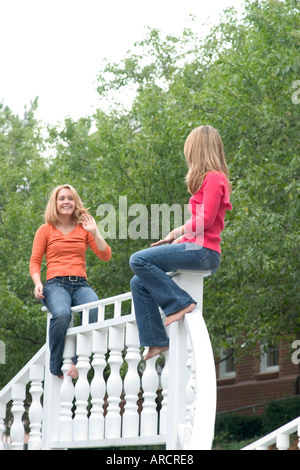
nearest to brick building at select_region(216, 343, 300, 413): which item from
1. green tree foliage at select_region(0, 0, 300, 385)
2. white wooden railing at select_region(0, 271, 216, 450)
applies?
green tree foliage at select_region(0, 0, 300, 385)

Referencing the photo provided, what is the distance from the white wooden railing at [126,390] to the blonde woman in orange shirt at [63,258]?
0.39ft

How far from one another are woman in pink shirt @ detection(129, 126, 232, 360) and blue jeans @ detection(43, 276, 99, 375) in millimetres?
1398

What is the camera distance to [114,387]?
5.92 meters

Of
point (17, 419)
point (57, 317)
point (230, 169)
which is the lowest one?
point (17, 419)

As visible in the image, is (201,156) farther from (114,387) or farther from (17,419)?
(17,419)

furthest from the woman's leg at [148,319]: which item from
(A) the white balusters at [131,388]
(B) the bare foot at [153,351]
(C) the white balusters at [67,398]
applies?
(C) the white balusters at [67,398]

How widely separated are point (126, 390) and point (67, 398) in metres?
0.91

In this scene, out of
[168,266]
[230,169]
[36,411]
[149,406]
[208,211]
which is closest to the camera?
[208,211]

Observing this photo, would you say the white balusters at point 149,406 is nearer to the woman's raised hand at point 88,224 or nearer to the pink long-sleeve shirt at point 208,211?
the pink long-sleeve shirt at point 208,211

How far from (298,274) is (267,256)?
33.0 inches

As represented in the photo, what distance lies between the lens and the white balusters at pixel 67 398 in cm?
636

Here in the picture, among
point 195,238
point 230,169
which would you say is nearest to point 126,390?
point 195,238

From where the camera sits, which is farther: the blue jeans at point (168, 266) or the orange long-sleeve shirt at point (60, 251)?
the orange long-sleeve shirt at point (60, 251)

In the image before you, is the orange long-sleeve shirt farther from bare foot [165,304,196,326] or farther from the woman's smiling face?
bare foot [165,304,196,326]
